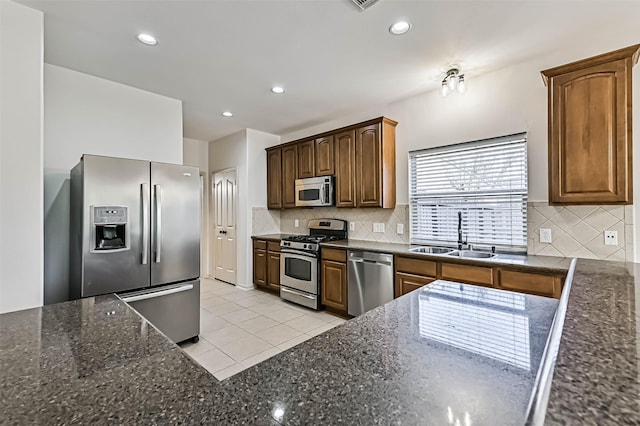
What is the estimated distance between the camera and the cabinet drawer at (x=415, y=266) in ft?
9.52

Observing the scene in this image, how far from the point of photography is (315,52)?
2680 mm

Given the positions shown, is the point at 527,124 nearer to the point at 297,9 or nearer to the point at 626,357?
the point at 297,9

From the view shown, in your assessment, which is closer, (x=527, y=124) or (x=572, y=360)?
(x=572, y=360)

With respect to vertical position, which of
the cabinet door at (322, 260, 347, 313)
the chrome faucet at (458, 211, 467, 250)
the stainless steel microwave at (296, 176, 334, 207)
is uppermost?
the stainless steel microwave at (296, 176, 334, 207)

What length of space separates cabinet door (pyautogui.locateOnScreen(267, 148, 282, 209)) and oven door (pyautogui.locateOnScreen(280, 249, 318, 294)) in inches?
43.3

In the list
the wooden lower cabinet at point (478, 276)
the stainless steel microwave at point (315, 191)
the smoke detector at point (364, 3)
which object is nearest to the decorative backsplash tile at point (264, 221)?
the stainless steel microwave at point (315, 191)

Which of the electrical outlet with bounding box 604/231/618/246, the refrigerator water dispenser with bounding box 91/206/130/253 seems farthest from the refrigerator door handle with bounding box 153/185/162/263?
the electrical outlet with bounding box 604/231/618/246

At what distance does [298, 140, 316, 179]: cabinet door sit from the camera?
450cm

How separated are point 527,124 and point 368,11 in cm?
192

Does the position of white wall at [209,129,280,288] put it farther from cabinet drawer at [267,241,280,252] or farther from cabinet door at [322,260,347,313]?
cabinet door at [322,260,347,313]

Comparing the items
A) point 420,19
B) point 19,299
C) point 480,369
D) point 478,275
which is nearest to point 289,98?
point 420,19

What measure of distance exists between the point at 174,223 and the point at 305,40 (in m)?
2.03

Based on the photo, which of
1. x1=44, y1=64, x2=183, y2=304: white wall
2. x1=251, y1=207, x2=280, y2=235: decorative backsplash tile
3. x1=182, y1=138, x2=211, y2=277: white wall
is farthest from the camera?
x1=182, y1=138, x2=211, y2=277: white wall

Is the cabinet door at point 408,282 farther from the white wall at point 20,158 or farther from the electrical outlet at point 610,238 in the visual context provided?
the white wall at point 20,158
